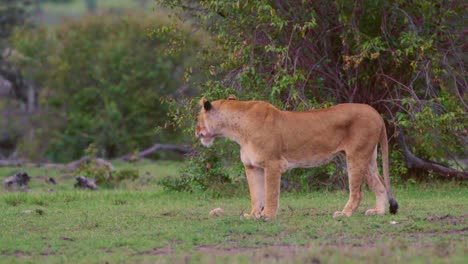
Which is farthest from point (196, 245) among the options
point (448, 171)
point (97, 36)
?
point (97, 36)

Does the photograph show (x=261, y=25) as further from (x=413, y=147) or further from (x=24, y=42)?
(x=24, y=42)

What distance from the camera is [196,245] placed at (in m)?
9.04

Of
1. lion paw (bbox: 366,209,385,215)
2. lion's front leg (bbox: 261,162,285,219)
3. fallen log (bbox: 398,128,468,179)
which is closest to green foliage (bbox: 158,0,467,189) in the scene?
fallen log (bbox: 398,128,468,179)

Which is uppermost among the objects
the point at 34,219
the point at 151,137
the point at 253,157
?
the point at 253,157

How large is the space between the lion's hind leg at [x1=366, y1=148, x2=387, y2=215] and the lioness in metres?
0.02

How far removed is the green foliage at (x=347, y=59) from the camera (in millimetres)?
13453

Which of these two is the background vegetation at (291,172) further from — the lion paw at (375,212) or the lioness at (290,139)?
the lioness at (290,139)

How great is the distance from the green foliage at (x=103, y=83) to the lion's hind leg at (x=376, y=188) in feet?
50.1

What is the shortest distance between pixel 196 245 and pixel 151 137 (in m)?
18.1

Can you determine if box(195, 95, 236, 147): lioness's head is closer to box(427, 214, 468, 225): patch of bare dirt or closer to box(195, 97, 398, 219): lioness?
box(195, 97, 398, 219): lioness

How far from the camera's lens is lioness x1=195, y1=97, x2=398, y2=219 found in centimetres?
1062

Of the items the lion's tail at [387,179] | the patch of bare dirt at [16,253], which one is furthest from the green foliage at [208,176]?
the patch of bare dirt at [16,253]

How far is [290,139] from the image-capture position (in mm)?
10734

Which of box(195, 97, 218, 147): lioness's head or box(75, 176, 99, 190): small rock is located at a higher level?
box(195, 97, 218, 147): lioness's head
